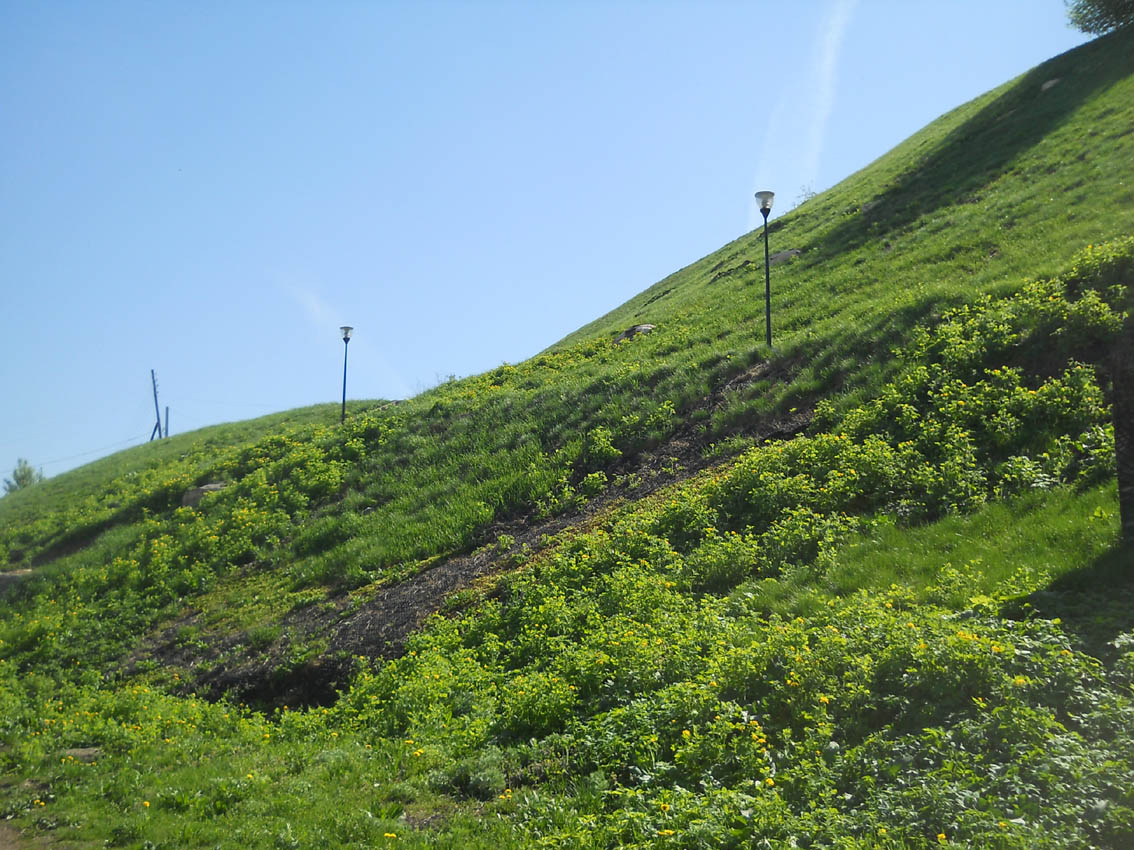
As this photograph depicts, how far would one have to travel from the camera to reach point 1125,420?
22.3 feet

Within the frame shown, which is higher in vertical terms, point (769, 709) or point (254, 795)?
point (769, 709)

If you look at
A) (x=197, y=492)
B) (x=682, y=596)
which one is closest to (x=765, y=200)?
(x=682, y=596)

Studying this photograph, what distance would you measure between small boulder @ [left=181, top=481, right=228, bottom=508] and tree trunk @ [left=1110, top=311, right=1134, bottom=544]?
1974cm

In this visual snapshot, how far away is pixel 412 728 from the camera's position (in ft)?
26.9

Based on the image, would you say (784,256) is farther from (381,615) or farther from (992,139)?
(381,615)

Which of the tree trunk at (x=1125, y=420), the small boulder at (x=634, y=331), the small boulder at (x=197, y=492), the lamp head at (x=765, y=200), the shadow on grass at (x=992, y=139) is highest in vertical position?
the shadow on grass at (x=992, y=139)

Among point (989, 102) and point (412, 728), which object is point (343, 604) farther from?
point (989, 102)

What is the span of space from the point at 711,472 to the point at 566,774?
721 centimetres

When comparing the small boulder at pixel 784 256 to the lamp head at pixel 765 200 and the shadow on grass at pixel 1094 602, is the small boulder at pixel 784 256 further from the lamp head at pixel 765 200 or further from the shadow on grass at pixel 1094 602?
the shadow on grass at pixel 1094 602

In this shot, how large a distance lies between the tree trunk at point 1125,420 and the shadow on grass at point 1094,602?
32 centimetres

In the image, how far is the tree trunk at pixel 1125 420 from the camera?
676 cm

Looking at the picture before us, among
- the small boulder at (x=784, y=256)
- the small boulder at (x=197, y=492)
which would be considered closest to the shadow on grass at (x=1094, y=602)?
the small boulder at (x=784, y=256)

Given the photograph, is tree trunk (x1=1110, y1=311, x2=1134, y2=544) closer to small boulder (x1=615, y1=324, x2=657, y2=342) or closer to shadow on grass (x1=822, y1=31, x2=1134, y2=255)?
shadow on grass (x1=822, y1=31, x2=1134, y2=255)

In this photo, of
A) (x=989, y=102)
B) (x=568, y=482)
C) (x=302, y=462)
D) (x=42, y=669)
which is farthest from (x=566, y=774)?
(x=989, y=102)
